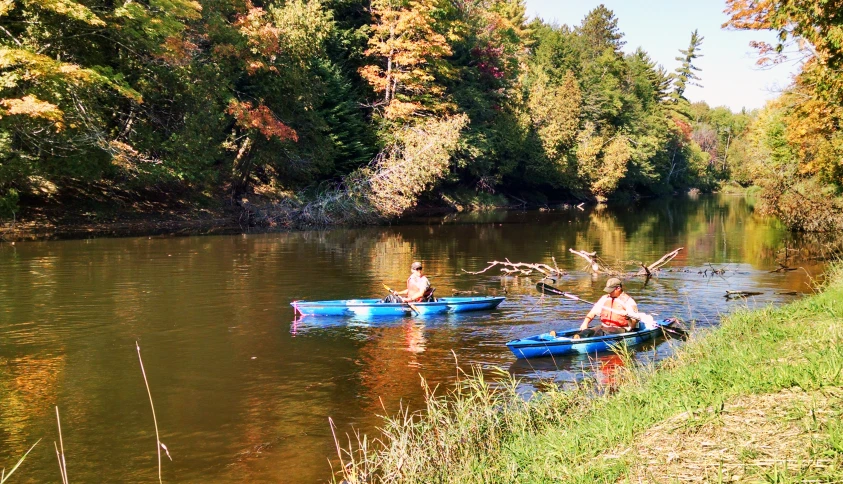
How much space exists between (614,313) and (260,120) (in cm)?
2618

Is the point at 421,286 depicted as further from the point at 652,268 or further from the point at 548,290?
the point at 652,268

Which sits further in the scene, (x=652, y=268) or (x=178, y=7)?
(x=178, y=7)

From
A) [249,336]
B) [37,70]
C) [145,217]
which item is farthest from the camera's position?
[145,217]

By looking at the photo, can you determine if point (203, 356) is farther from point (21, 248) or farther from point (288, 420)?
point (21, 248)

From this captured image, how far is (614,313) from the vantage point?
14.1 metres

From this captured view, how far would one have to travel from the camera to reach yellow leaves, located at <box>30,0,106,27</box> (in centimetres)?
2533

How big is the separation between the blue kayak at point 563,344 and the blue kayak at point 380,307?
14.1ft

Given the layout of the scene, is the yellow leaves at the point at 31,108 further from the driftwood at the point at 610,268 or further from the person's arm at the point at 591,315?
the person's arm at the point at 591,315

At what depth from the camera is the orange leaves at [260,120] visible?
3562cm

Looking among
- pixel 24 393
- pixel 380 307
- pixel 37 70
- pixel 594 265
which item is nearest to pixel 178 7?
pixel 37 70

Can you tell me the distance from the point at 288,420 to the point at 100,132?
78.9ft

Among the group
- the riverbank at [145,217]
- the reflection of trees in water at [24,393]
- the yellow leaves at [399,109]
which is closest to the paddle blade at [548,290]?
the reflection of trees in water at [24,393]

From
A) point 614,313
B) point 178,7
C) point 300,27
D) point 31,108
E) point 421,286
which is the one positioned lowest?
point 614,313

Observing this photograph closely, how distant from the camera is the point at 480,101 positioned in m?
53.8
